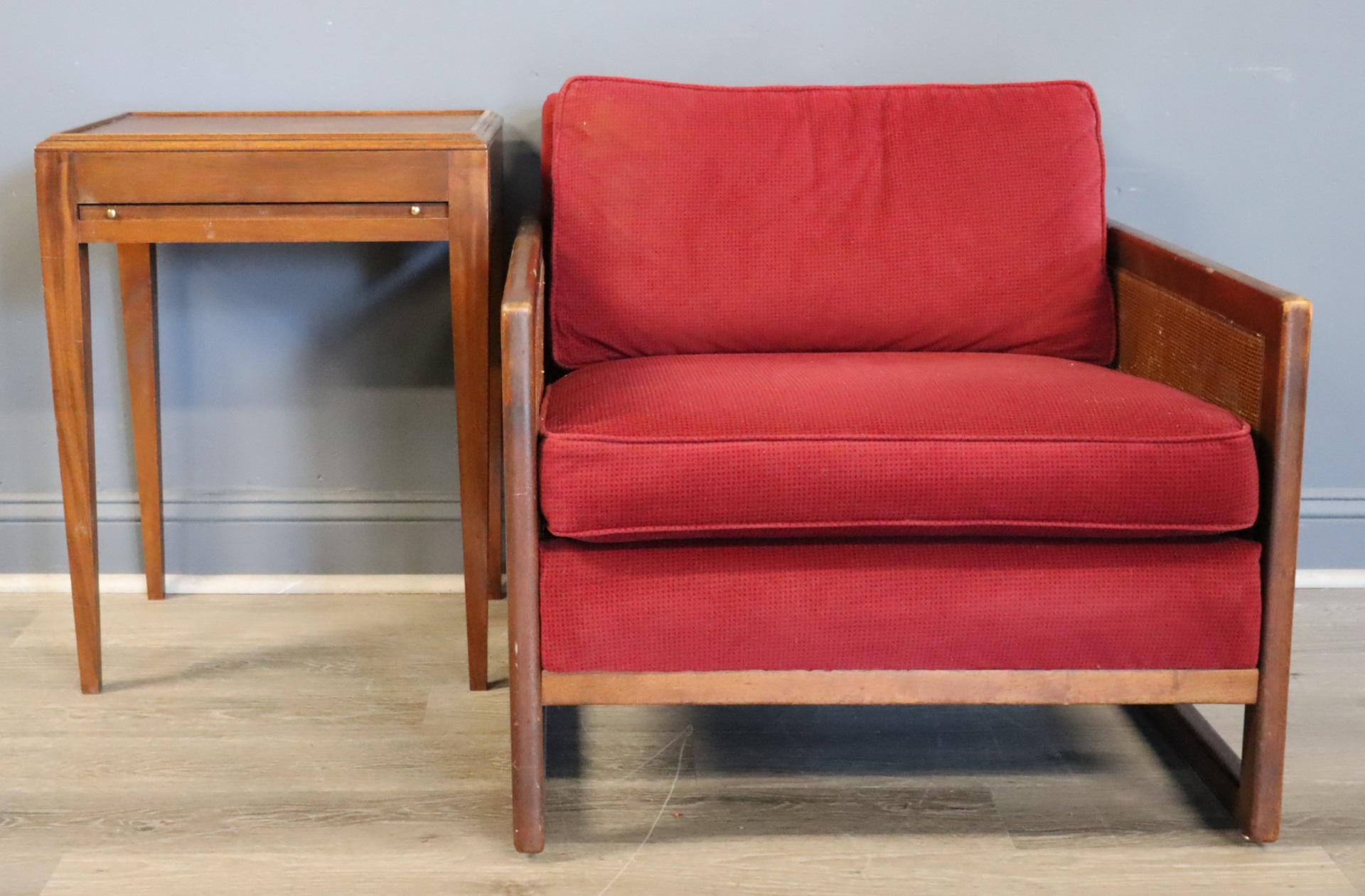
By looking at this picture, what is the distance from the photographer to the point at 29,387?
1.97 meters

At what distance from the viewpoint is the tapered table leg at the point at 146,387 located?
186cm

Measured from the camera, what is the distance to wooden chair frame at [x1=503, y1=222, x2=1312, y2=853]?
1246 mm

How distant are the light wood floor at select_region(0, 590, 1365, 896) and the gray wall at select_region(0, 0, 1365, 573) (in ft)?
0.96

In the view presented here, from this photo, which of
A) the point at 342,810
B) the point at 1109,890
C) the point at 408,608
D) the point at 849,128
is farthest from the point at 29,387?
the point at 1109,890

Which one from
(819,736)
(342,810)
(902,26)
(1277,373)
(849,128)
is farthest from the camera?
(902,26)

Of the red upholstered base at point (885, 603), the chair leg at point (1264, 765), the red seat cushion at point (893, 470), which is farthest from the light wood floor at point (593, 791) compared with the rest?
the red seat cushion at point (893, 470)

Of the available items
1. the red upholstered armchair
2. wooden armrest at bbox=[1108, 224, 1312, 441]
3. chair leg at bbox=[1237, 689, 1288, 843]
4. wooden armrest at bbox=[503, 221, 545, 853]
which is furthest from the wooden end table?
chair leg at bbox=[1237, 689, 1288, 843]

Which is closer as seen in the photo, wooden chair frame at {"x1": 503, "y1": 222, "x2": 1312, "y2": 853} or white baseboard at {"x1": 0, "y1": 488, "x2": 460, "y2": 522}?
wooden chair frame at {"x1": 503, "y1": 222, "x2": 1312, "y2": 853}

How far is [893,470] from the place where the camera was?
1248 millimetres

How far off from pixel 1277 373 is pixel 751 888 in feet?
2.26

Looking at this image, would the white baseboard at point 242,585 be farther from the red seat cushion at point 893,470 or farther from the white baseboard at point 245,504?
the red seat cushion at point 893,470

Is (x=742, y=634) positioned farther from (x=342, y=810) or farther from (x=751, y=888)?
(x=342, y=810)

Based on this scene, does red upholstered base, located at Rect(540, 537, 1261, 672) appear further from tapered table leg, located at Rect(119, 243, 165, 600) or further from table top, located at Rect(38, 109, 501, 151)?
tapered table leg, located at Rect(119, 243, 165, 600)

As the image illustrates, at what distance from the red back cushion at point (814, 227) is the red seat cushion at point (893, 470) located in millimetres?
361
